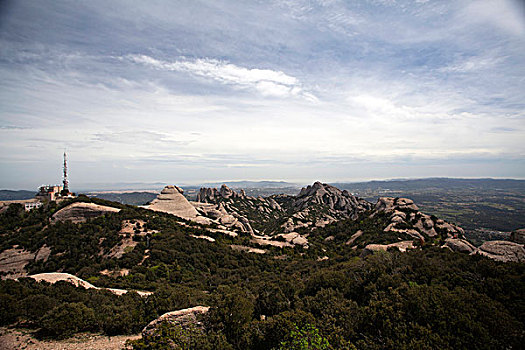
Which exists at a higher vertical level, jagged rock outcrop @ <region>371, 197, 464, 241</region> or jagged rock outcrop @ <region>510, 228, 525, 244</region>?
jagged rock outcrop @ <region>510, 228, 525, 244</region>

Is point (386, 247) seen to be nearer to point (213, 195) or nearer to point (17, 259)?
point (17, 259)

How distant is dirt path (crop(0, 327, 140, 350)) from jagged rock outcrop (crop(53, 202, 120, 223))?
36.5m

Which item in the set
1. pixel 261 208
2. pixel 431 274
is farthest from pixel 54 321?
pixel 261 208

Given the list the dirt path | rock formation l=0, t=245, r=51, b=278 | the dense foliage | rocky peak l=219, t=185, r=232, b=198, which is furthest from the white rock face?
the dirt path

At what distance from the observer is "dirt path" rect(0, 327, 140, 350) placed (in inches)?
501

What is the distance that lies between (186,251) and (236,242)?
1283cm

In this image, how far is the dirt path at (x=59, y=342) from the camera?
Result: 12.7m

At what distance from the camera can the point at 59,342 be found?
532 inches

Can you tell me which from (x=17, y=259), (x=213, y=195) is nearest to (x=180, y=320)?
(x=17, y=259)

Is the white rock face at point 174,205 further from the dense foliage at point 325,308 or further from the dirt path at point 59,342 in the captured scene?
the dirt path at point 59,342

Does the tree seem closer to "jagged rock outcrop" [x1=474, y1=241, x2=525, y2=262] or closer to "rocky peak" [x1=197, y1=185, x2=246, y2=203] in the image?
"jagged rock outcrop" [x1=474, y1=241, x2=525, y2=262]

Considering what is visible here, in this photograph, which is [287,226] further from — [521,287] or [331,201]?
[521,287]

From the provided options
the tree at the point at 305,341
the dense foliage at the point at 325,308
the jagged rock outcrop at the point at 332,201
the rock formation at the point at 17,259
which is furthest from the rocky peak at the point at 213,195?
the tree at the point at 305,341

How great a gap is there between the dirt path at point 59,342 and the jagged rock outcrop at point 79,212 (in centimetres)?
3650
